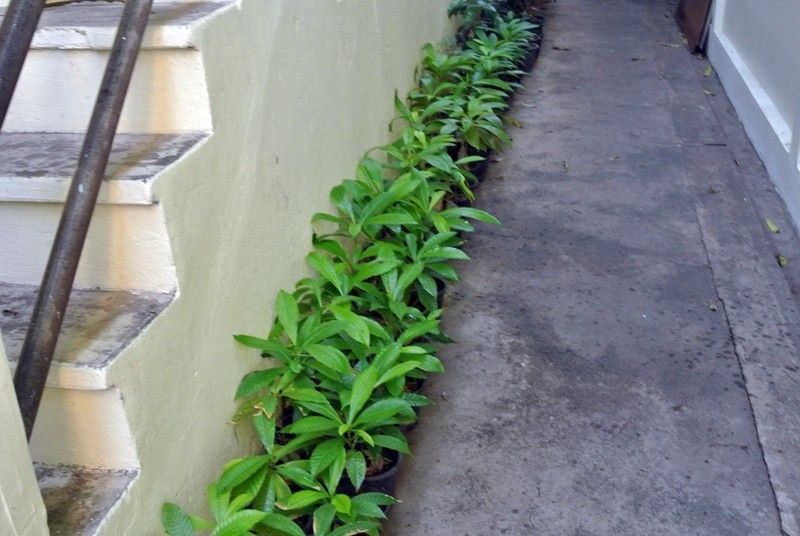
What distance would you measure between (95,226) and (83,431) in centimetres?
40

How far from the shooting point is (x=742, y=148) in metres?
4.95

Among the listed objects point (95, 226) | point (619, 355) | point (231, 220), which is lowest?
point (619, 355)

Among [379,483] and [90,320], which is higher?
[90,320]

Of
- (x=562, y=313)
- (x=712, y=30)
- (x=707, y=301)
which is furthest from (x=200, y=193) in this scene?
(x=712, y=30)

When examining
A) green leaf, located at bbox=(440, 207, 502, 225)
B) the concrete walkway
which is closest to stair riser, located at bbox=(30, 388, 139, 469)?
the concrete walkway

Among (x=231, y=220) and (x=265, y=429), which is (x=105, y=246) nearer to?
(x=231, y=220)

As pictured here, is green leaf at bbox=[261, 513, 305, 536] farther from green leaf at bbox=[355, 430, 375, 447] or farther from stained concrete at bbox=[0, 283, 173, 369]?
stained concrete at bbox=[0, 283, 173, 369]

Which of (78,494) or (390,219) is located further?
(390,219)

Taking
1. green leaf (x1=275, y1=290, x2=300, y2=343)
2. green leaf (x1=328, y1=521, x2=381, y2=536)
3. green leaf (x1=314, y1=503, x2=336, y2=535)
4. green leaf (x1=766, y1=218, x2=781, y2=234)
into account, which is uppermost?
green leaf (x1=275, y1=290, x2=300, y2=343)

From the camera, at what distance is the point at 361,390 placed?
2105mm

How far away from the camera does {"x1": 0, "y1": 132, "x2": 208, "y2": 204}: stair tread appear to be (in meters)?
1.61

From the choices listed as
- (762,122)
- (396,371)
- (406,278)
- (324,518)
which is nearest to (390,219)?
(406,278)

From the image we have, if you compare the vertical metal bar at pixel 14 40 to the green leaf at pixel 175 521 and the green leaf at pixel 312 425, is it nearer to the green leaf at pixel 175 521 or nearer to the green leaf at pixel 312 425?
the green leaf at pixel 175 521

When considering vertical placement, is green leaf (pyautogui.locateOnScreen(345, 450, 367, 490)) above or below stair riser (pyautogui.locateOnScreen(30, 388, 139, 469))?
below
